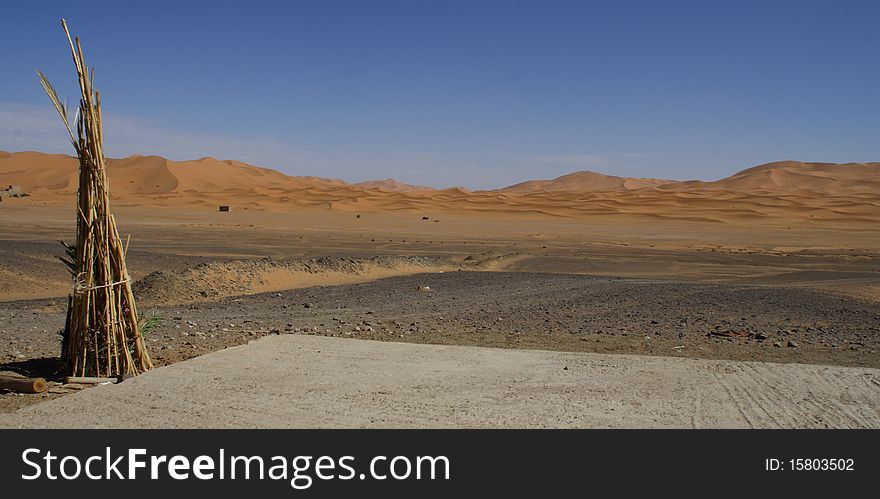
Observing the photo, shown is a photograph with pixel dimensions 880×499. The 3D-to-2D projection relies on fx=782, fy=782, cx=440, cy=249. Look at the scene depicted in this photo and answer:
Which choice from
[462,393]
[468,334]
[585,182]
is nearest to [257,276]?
[468,334]

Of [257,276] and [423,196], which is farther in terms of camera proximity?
[423,196]

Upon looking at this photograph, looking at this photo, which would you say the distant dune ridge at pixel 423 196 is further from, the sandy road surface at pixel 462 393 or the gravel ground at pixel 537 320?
the sandy road surface at pixel 462 393

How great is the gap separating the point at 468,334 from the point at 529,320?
184 centimetres

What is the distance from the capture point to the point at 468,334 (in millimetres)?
10953

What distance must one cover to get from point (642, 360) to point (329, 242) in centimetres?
2499

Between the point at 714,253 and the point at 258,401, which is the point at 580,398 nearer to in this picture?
the point at 258,401

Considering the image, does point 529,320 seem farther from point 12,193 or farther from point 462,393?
point 12,193

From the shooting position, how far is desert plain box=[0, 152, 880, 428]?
650 cm

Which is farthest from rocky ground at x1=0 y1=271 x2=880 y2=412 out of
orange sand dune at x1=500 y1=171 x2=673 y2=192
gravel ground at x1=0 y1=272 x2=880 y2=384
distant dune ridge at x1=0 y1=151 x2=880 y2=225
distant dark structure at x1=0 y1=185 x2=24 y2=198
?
orange sand dune at x1=500 y1=171 x2=673 y2=192

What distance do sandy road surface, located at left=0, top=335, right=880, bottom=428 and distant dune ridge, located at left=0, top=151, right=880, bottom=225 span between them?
45.1m
